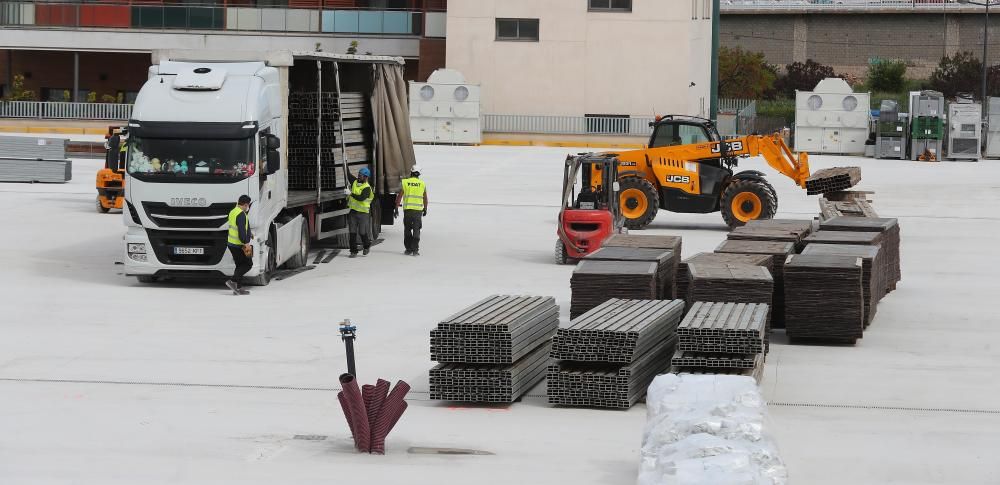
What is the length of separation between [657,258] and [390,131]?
953 cm

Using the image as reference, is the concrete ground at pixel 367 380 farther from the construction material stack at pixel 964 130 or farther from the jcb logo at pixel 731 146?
the construction material stack at pixel 964 130

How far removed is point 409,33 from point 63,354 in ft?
157

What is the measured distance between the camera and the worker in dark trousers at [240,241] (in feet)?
69.1

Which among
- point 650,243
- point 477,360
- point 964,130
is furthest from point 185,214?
point 964,130

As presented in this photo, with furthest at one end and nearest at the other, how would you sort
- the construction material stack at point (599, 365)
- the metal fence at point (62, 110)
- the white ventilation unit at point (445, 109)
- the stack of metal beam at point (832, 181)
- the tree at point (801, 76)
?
the tree at point (801, 76), the metal fence at point (62, 110), the white ventilation unit at point (445, 109), the stack of metal beam at point (832, 181), the construction material stack at point (599, 365)

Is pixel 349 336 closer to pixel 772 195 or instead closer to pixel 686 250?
pixel 686 250

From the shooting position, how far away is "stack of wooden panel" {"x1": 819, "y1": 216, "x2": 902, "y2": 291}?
2225cm

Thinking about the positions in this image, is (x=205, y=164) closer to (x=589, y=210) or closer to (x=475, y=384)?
(x=589, y=210)

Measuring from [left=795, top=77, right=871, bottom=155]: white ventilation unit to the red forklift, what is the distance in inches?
1237

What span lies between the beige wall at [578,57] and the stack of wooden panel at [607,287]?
42.7 metres

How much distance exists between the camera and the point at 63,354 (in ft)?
54.3

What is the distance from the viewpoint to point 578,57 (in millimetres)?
60000

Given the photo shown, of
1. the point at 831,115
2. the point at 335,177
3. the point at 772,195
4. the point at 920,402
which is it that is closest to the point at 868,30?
the point at 831,115

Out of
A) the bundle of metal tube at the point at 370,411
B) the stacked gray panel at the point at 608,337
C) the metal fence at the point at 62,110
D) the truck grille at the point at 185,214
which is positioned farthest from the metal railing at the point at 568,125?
the bundle of metal tube at the point at 370,411
